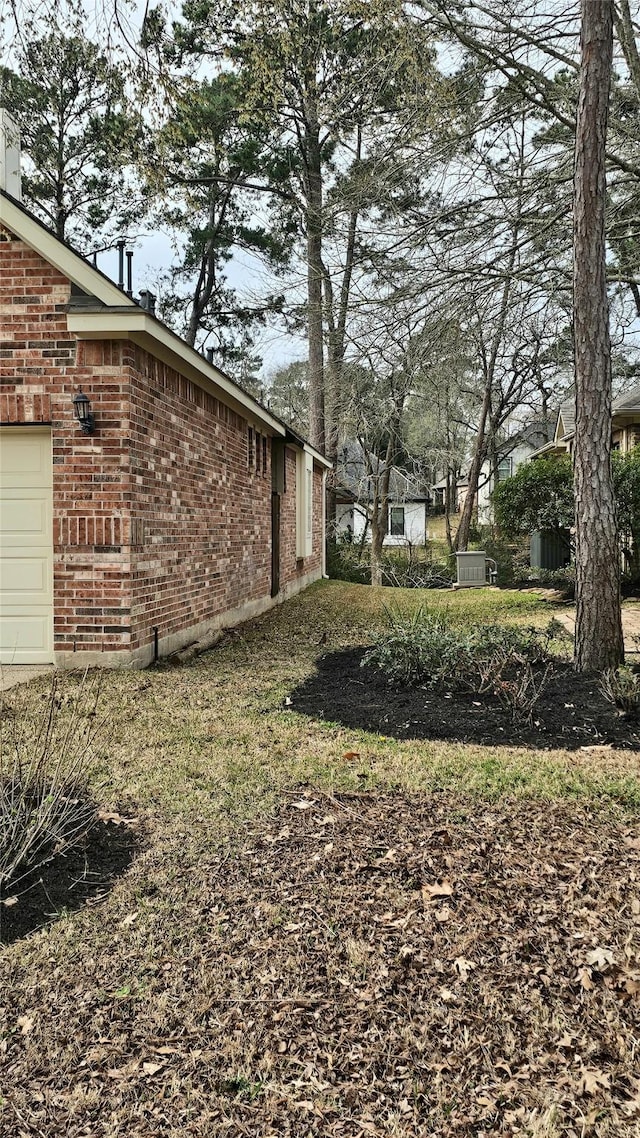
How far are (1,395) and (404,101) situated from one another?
17.2ft

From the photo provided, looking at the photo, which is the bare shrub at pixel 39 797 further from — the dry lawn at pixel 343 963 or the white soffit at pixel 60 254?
the white soffit at pixel 60 254

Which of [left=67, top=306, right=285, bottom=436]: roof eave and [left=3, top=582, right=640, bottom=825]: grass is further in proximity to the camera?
[left=67, top=306, right=285, bottom=436]: roof eave

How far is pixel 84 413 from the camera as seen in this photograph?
5.82m

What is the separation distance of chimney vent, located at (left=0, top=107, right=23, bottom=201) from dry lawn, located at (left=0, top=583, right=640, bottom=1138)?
18.5 ft

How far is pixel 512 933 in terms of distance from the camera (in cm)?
238

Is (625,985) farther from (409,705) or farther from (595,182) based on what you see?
(595,182)

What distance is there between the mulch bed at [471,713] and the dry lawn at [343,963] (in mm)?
564

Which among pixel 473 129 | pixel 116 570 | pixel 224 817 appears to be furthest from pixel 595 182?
pixel 224 817

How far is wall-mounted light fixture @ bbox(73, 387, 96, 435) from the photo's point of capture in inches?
229

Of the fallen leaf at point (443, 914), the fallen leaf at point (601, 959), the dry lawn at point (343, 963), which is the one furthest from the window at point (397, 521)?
the fallen leaf at point (601, 959)

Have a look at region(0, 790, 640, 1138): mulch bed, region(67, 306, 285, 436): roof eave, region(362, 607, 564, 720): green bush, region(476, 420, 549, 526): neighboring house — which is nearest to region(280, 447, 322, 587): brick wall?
region(67, 306, 285, 436): roof eave

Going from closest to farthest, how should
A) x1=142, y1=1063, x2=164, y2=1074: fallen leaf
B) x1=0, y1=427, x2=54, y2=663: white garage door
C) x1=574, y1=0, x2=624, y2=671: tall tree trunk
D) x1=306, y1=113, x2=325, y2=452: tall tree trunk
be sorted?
x1=142, y1=1063, x2=164, y2=1074: fallen leaf, x1=574, y1=0, x2=624, y2=671: tall tree trunk, x1=0, y1=427, x2=54, y2=663: white garage door, x1=306, y1=113, x2=325, y2=452: tall tree trunk

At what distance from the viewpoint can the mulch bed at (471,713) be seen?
14.9ft

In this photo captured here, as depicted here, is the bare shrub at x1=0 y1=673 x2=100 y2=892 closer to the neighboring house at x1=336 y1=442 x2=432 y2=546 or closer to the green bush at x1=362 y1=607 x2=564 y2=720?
the green bush at x1=362 y1=607 x2=564 y2=720
